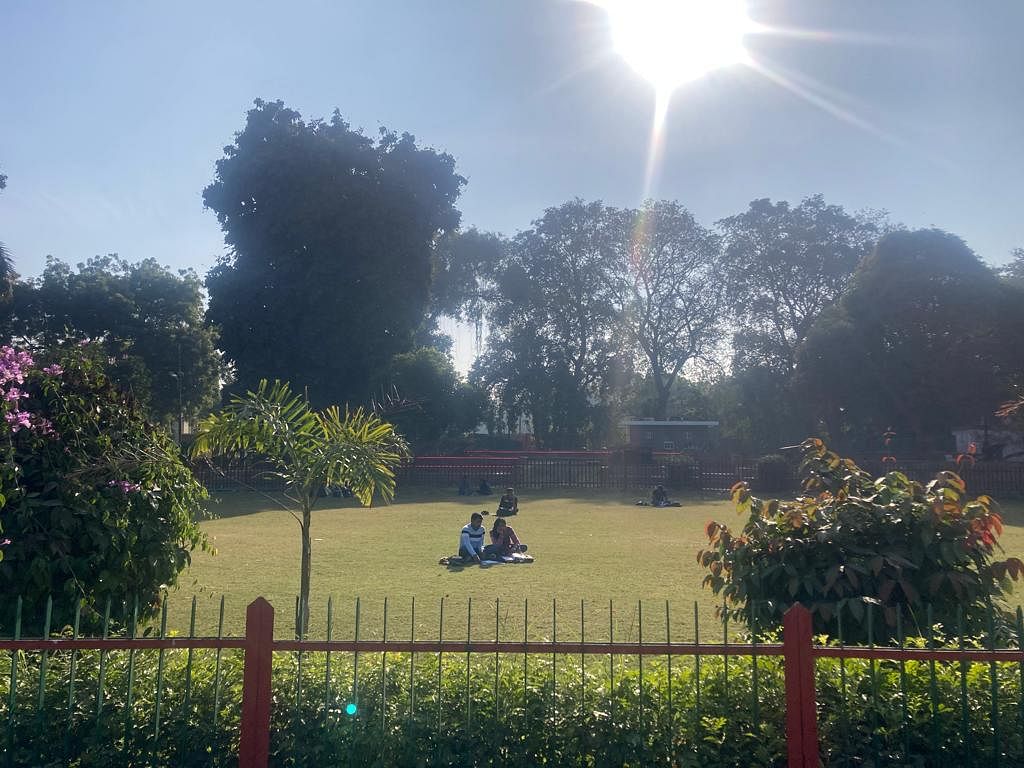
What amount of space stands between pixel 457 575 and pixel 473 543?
1.43 m

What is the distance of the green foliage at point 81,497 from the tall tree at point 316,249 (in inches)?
1018

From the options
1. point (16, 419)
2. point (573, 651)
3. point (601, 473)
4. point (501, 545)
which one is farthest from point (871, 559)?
point (601, 473)

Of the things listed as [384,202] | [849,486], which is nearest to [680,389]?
[384,202]

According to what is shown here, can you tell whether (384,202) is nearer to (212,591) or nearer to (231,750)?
(212,591)

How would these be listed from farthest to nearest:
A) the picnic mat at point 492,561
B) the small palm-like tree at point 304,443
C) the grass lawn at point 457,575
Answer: the picnic mat at point 492,561
the grass lawn at point 457,575
the small palm-like tree at point 304,443

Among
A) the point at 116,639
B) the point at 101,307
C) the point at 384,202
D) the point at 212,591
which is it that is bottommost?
the point at 212,591

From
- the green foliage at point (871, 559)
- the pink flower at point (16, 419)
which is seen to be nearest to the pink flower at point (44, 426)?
the pink flower at point (16, 419)

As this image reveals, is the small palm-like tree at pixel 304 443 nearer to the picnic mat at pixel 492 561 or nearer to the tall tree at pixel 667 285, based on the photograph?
the picnic mat at pixel 492 561

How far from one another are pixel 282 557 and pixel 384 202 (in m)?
22.8

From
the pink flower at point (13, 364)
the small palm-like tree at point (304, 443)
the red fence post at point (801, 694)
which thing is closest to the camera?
the red fence post at point (801, 694)

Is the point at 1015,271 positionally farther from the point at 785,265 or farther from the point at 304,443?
the point at 304,443

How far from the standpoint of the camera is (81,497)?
6.18 metres

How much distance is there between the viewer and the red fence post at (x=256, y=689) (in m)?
3.86

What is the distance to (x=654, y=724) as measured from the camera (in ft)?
13.1
